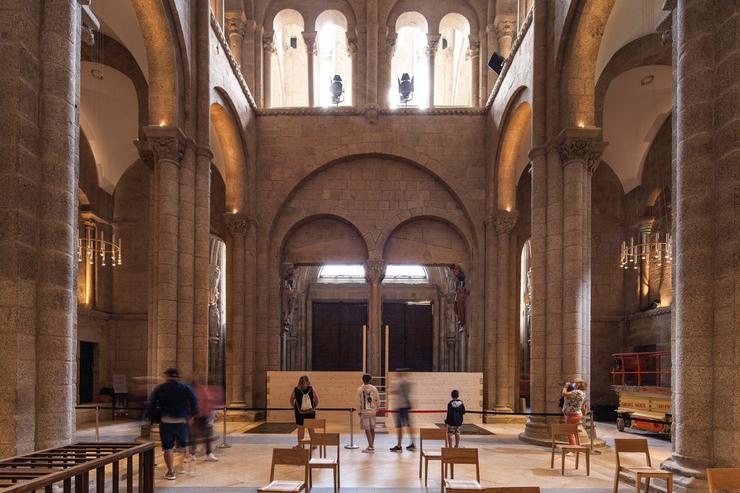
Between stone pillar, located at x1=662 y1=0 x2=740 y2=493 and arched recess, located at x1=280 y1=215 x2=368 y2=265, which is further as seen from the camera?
arched recess, located at x1=280 y1=215 x2=368 y2=265

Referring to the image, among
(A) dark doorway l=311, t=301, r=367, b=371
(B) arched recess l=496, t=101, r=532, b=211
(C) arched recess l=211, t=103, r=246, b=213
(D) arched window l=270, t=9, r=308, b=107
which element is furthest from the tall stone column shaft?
(A) dark doorway l=311, t=301, r=367, b=371

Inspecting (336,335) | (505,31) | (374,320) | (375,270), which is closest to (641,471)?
(375,270)

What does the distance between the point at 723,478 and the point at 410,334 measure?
28.4 metres

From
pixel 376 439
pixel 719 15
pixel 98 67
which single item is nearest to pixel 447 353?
pixel 376 439

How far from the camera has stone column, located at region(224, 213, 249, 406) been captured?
21156mm

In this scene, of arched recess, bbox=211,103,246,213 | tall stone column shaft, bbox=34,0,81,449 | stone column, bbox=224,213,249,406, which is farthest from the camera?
stone column, bbox=224,213,249,406

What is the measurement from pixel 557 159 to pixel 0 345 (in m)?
11.2

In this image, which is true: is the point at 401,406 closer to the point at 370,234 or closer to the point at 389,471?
the point at 389,471

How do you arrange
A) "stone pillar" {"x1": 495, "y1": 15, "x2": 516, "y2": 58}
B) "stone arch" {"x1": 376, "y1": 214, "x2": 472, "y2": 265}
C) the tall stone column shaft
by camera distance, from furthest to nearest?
"stone arch" {"x1": 376, "y1": 214, "x2": 472, "y2": 265}, "stone pillar" {"x1": 495, "y1": 15, "x2": 516, "y2": 58}, the tall stone column shaft

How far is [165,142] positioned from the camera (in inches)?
555

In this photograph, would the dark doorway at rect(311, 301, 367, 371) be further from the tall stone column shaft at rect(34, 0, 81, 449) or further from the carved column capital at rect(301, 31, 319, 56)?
the tall stone column shaft at rect(34, 0, 81, 449)

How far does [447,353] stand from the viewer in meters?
33.0

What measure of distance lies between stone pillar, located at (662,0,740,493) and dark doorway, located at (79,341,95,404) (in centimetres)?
1870

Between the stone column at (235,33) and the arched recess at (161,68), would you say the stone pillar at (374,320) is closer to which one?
the stone column at (235,33)
